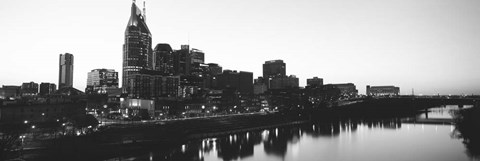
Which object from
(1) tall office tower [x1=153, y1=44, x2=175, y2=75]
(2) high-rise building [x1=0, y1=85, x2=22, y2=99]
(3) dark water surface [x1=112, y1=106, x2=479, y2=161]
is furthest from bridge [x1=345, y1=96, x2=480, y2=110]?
(2) high-rise building [x1=0, y1=85, x2=22, y2=99]

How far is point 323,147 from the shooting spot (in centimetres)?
4516

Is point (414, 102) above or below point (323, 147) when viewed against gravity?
above

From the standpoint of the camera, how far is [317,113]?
289ft

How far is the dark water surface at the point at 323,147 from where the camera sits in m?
37.9

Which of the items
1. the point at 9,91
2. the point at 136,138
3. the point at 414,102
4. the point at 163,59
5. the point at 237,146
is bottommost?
the point at 237,146

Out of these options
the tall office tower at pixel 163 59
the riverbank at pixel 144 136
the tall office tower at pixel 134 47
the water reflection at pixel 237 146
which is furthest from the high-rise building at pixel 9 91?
the water reflection at pixel 237 146

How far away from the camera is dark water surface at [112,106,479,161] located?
3793 cm

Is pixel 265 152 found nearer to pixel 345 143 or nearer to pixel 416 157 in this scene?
pixel 345 143

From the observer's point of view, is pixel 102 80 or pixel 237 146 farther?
pixel 102 80

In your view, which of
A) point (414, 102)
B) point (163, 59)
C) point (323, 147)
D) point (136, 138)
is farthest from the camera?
point (163, 59)

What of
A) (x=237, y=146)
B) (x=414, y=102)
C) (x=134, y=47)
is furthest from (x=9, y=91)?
(x=414, y=102)

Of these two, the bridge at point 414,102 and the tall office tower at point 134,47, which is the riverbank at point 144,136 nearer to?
the bridge at point 414,102

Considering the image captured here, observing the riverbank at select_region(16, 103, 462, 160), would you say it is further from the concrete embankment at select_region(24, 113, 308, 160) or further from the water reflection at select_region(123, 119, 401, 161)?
the water reflection at select_region(123, 119, 401, 161)

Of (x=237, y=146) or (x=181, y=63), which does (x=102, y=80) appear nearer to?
(x=181, y=63)
